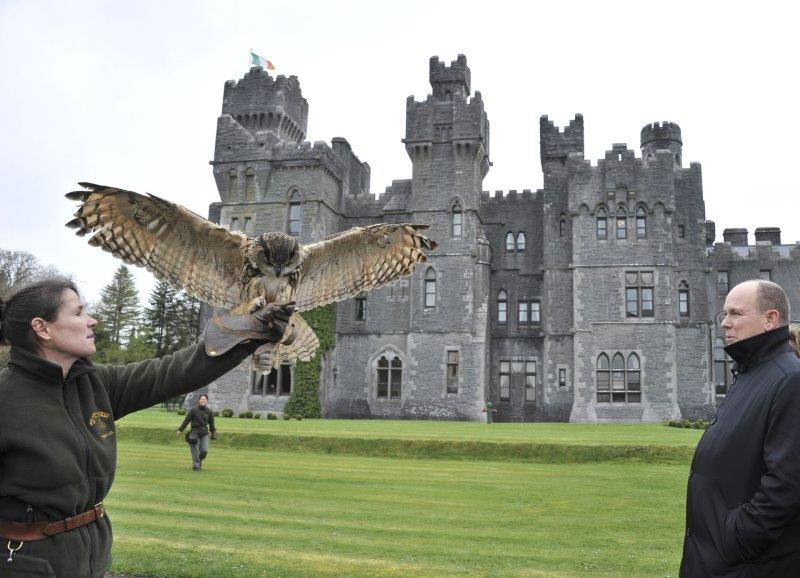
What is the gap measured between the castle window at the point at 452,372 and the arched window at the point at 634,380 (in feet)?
25.5

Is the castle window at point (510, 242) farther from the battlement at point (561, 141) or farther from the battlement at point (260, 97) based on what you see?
the battlement at point (260, 97)

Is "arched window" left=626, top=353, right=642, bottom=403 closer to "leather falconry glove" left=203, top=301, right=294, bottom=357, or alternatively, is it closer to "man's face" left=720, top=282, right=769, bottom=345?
"man's face" left=720, top=282, right=769, bottom=345

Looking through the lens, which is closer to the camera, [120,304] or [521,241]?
[521,241]

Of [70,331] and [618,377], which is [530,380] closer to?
[618,377]

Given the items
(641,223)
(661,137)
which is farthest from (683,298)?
(661,137)

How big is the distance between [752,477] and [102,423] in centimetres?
307

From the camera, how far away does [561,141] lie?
37281mm

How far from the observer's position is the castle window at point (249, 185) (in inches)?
Result: 1414

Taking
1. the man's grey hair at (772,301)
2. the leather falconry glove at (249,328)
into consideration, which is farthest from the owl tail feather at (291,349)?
the man's grey hair at (772,301)

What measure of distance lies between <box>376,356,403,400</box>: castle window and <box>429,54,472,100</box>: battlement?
13.7 metres

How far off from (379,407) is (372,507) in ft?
79.8

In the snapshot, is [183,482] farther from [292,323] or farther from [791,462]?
[791,462]

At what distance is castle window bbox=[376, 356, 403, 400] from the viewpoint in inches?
1372

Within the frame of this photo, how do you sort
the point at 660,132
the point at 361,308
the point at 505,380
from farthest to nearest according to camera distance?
the point at 660,132
the point at 361,308
the point at 505,380
